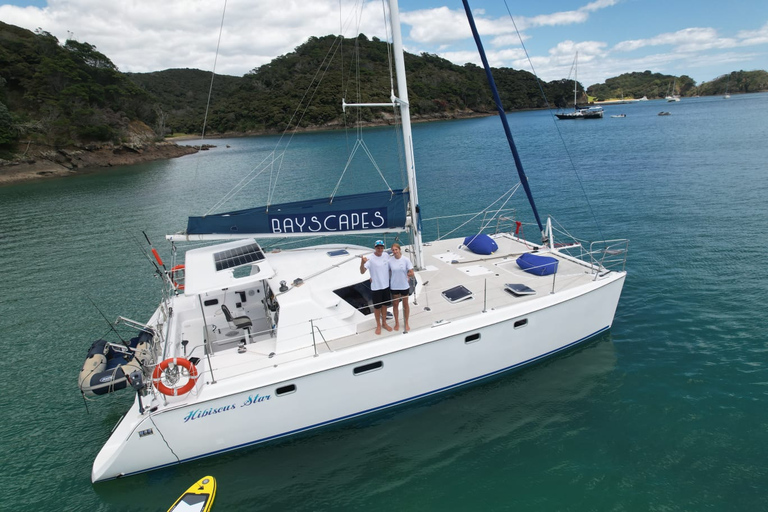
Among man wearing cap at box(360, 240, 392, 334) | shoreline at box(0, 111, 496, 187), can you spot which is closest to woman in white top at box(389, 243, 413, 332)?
man wearing cap at box(360, 240, 392, 334)

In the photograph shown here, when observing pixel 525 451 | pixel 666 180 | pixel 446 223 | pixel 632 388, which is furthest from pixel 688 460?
pixel 666 180

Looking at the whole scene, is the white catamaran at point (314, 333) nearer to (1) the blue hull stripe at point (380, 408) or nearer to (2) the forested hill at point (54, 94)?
(1) the blue hull stripe at point (380, 408)

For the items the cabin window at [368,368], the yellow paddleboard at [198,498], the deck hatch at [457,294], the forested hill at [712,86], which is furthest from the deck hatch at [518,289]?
the forested hill at [712,86]

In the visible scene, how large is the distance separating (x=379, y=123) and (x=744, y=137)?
76619mm

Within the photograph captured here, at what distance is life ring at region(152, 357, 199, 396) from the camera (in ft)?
21.5

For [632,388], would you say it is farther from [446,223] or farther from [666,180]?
[666,180]

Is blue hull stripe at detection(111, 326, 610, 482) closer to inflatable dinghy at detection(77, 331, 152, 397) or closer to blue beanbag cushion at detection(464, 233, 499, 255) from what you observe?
inflatable dinghy at detection(77, 331, 152, 397)

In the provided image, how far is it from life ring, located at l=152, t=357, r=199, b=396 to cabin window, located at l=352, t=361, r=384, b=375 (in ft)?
8.90

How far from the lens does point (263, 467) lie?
7270mm

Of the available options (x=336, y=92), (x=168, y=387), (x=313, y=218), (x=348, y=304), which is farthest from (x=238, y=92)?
(x=168, y=387)

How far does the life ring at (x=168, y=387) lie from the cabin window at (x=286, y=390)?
1.37 m

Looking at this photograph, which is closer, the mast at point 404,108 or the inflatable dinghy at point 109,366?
the inflatable dinghy at point 109,366

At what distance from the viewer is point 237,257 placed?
8.86m

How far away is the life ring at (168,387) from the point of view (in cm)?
655
